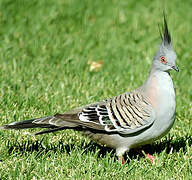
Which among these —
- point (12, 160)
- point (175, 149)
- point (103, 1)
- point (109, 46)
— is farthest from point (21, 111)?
point (103, 1)

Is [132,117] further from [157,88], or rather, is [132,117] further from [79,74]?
[79,74]

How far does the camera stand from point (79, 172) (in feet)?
14.0

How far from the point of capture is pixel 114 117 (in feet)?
15.1

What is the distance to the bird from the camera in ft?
14.8

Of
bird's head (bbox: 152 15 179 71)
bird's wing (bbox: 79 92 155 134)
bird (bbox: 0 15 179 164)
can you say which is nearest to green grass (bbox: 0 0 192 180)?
bird (bbox: 0 15 179 164)

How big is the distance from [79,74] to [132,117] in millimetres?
2327

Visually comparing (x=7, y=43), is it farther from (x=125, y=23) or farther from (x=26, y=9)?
(x=125, y=23)

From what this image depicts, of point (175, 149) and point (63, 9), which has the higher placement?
point (63, 9)

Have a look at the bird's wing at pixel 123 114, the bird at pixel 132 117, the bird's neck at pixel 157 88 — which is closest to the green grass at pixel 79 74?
the bird at pixel 132 117

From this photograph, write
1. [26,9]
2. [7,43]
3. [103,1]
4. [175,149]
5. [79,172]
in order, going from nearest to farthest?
[79,172]
[175,149]
[7,43]
[26,9]
[103,1]

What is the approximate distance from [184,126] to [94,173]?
5.71 feet

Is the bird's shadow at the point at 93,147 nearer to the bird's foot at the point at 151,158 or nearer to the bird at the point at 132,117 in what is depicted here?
the bird's foot at the point at 151,158

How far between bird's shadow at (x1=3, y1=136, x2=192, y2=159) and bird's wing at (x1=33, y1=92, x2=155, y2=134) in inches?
12.6

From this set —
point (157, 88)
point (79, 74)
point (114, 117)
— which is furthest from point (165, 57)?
point (79, 74)
